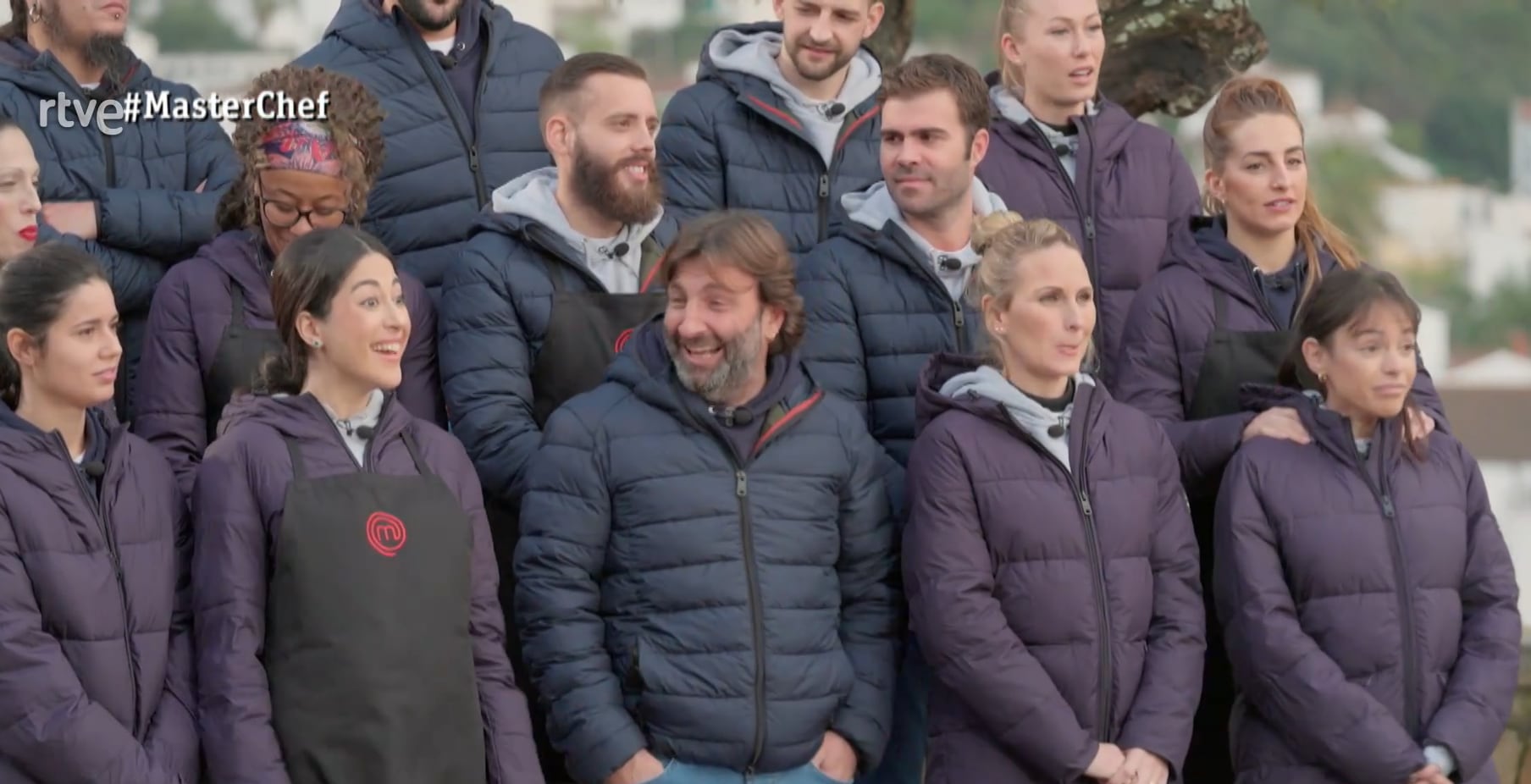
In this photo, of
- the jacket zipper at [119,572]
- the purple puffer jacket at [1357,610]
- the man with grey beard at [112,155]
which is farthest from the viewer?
the man with grey beard at [112,155]

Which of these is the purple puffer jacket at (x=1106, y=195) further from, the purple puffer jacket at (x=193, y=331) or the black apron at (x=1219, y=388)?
the purple puffer jacket at (x=193, y=331)

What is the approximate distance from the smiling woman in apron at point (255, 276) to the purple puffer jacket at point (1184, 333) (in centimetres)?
159

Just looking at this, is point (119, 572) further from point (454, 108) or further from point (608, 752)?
point (454, 108)

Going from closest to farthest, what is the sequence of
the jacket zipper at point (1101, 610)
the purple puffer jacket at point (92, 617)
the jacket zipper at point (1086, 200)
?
the purple puffer jacket at point (92, 617) → the jacket zipper at point (1101, 610) → the jacket zipper at point (1086, 200)

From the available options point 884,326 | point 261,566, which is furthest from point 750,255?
point 261,566

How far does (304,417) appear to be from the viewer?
15.4ft

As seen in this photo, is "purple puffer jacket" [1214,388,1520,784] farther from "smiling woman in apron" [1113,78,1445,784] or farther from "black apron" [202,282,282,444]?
"black apron" [202,282,282,444]

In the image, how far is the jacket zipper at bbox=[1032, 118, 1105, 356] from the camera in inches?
229

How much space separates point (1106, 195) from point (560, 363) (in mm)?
1447

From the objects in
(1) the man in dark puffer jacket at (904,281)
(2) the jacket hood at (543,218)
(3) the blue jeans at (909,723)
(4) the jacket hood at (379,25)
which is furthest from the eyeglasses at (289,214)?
(3) the blue jeans at (909,723)

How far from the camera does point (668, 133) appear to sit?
19.7 feet

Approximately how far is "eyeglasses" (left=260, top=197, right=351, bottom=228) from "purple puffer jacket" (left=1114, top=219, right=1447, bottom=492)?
183 cm


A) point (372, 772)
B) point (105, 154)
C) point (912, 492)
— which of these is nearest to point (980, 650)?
point (912, 492)

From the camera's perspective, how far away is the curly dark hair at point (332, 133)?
531 cm
